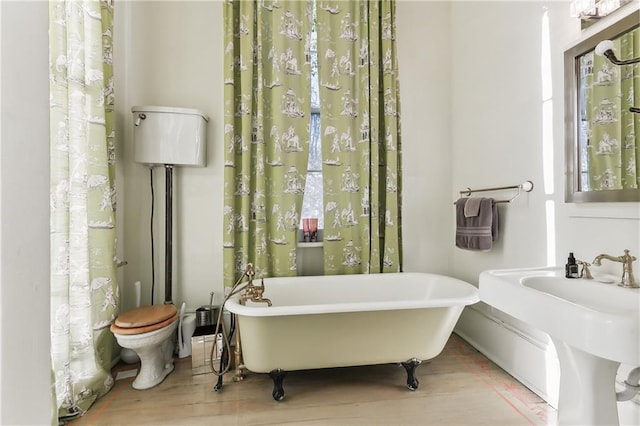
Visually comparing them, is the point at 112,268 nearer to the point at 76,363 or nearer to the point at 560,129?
the point at 76,363

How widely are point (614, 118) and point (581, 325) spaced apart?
1032mm

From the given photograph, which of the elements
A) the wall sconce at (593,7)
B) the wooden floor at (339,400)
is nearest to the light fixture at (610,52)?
the wall sconce at (593,7)

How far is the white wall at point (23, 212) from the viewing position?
49cm

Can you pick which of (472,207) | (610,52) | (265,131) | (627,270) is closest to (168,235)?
(265,131)

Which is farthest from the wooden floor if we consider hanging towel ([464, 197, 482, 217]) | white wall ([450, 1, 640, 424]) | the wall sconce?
the wall sconce

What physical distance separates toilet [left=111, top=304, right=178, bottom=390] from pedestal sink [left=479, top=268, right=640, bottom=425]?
179 cm

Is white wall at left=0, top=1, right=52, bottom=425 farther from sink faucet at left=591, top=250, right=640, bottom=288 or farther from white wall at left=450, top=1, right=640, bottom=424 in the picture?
white wall at left=450, top=1, right=640, bottom=424

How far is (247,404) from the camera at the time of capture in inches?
66.1

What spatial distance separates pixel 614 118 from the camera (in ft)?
4.39

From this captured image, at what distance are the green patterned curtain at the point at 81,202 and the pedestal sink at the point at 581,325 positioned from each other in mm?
2031

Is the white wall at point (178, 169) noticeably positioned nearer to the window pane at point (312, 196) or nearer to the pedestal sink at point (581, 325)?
the window pane at point (312, 196)

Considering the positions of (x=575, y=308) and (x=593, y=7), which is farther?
(x=593, y=7)

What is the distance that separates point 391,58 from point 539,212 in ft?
5.16

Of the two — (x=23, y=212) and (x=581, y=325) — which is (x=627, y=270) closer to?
(x=581, y=325)
